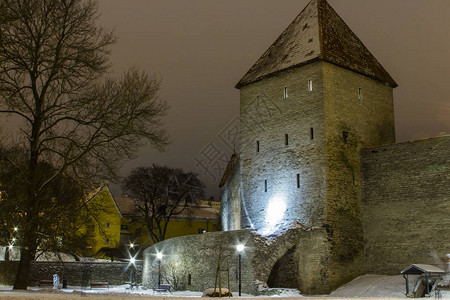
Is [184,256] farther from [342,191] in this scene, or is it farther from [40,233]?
[40,233]

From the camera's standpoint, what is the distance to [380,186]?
71.1 ft

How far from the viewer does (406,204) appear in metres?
20.7

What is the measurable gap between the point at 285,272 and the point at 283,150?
5430 millimetres

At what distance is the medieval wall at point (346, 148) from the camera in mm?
21109

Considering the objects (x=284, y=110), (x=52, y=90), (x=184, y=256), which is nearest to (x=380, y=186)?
(x=284, y=110)

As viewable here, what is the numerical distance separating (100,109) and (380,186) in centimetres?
1218

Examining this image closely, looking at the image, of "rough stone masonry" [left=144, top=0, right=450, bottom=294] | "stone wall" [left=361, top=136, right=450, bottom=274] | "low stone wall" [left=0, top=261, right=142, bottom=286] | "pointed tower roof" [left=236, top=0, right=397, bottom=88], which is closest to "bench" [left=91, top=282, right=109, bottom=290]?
"low stone wall" [left=0, top=261, right=142, bottom=286]

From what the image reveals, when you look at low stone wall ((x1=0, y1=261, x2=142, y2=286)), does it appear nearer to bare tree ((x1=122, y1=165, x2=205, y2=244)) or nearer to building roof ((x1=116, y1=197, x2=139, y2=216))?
bare tree ((x1=122, y1=165, x2=205, y2=244))

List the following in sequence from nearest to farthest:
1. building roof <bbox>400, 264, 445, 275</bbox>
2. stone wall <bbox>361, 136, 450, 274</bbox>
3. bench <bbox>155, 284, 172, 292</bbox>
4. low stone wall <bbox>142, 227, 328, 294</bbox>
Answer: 1. building roof <bbox>400, 264, 445, 275</bbox>
2. stone wall <bbox>361, 136, 450, 274</bbox>
3. low stone wall <bbox>142, 227, 328, 294</bbox>
4. bench <bbox>155, 284, 172, 292</bbox>

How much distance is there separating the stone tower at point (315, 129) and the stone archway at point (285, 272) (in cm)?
120

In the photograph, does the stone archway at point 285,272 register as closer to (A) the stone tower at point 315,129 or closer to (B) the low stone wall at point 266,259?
(B) the low stone wall at point 266,259

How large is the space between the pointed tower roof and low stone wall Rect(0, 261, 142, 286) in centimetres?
1348

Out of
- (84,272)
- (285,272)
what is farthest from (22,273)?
(84,272)

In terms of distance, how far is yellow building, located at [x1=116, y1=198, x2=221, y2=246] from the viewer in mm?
49219
